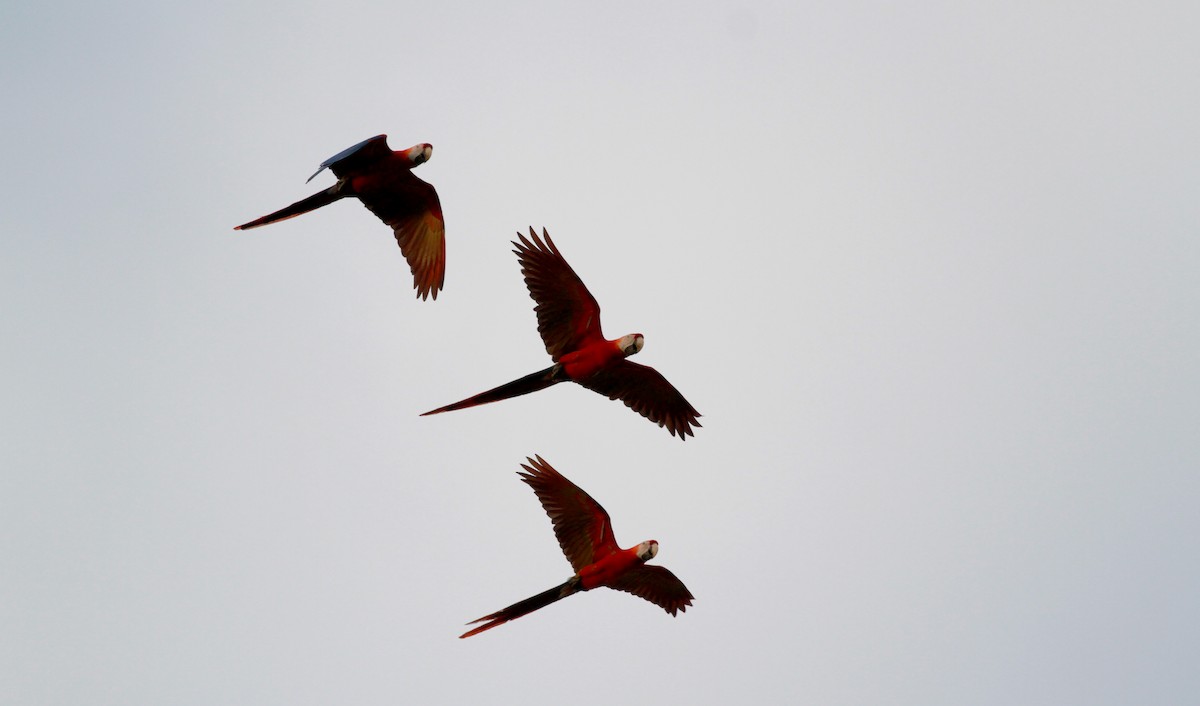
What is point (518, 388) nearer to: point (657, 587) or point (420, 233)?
point (420, 233)

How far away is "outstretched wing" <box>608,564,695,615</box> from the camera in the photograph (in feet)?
44.7

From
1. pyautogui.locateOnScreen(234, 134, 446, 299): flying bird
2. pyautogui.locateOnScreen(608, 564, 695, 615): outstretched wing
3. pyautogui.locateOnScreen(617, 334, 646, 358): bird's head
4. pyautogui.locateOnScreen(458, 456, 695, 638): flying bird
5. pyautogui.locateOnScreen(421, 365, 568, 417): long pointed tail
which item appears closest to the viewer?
pyautogui.locateOnScreen(421, 365, 568, 417): long pointed tail

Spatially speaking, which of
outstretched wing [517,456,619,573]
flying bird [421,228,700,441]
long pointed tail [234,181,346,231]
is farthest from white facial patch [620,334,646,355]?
long pointed tail [234,181,346,231]

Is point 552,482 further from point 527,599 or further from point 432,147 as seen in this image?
point 432,147

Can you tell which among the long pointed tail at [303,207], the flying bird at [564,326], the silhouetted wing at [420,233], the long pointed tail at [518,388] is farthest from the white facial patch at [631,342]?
the long pointed tail at [303,207]

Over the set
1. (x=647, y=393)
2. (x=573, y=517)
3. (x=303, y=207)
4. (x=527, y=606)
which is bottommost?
(x=527, y=606)

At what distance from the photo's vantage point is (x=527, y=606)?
484 inches

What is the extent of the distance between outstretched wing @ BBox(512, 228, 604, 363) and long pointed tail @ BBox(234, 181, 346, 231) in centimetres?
223

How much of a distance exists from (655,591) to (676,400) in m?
2.57

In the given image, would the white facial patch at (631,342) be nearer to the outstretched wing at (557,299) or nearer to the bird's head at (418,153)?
the outstretched wing at (557,299)

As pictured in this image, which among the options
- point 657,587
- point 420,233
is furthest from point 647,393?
point 420,233

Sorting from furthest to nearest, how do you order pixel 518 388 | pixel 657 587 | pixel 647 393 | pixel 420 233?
pixel 657 587 < pixel 420 233 < pixel 647 393 < pixel 518 388

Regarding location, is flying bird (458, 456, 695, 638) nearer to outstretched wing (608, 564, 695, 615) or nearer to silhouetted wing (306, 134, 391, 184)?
outstretched wing (608, 564, 695, 615)

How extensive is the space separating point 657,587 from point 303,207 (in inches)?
247
